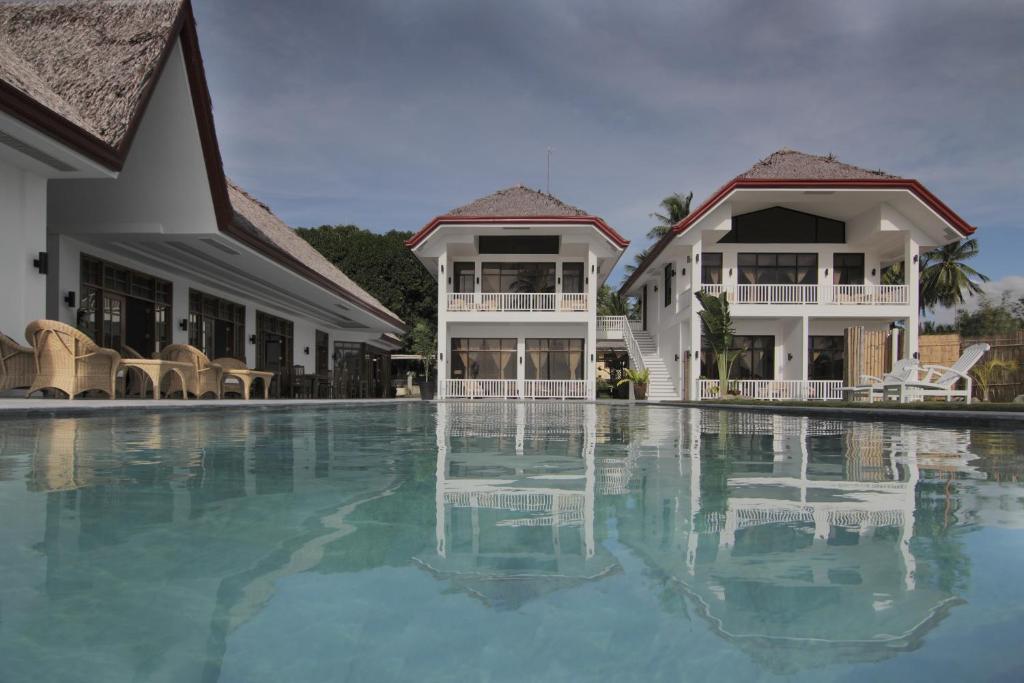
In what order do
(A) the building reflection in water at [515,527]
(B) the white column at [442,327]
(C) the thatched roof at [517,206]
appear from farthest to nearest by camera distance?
(C) the thatched roof at [517,206] < (B) the white column at [442,327] < (A) the building reflection in water at [515,527]

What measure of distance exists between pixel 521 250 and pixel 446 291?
347cm

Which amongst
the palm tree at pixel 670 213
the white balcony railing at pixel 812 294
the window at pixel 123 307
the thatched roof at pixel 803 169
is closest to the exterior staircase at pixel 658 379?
the white balcony railing at pixel 812 294

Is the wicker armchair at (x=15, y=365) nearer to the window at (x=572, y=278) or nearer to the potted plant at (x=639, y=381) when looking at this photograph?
the potted plant at (x=639, y=381)

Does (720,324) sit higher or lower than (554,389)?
higher

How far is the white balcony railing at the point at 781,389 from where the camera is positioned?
21.0m

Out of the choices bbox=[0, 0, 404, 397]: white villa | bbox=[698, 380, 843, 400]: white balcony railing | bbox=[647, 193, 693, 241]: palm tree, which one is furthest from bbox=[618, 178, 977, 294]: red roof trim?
bbox=[647, 193, 693, 241]: palm tree

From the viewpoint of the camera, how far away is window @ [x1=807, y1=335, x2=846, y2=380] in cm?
A: 2316

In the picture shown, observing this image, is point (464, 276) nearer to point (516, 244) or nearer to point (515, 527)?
point (516, 244)

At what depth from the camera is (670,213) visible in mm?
37500

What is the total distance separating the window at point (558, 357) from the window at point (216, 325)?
1086 cm

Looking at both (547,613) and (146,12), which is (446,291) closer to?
(146,12)

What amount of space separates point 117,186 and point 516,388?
15.2m

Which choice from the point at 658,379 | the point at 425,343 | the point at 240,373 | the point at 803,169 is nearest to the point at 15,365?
the point at 240,373

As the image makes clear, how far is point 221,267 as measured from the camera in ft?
45.7
